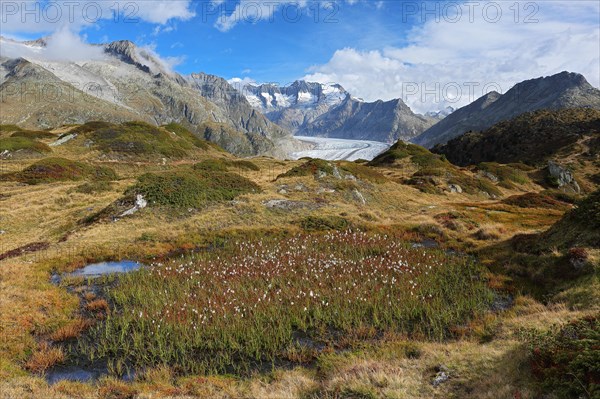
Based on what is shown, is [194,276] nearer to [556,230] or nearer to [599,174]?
[556,230]

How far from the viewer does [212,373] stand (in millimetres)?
12227

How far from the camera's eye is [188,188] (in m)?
40.5

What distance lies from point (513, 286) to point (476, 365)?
10.1 meters

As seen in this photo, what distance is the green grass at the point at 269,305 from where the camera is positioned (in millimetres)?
13797

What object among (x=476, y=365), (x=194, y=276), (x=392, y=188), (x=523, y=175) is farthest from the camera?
(x=523, y=175)

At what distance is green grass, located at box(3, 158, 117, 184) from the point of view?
54812 millimetres

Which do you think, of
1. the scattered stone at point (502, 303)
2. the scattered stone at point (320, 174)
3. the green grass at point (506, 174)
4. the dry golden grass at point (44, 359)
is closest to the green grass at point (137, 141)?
the scattered stone at point (320, 174)

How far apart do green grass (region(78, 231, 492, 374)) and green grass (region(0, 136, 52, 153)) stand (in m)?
69.2

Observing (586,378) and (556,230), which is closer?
(586,378)

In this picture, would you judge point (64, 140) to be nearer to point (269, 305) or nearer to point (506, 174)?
point (269, 305)

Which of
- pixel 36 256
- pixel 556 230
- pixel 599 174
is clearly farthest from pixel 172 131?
pixel 599 174

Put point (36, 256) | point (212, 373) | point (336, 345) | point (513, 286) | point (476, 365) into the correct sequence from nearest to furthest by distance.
Result: point (476, 365) → point (212, 373) → point (336, 345) → point (513, 286) → point (36, 256)

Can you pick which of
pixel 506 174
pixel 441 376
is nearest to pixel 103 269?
pixel 441 376

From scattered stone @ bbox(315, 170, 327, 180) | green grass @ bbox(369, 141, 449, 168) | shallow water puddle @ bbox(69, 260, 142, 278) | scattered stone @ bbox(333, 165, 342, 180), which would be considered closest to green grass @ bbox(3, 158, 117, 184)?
scattered stone @ bbox(315, 170, 327, 180)
